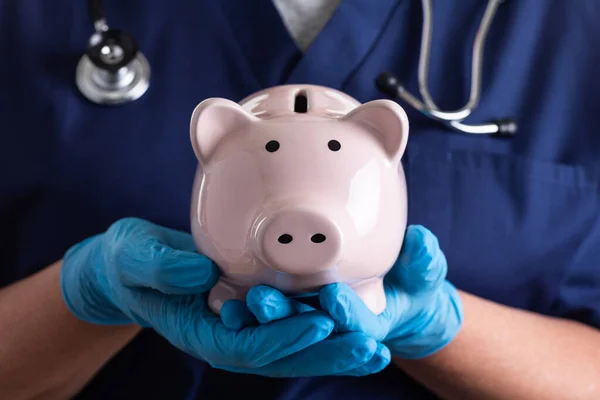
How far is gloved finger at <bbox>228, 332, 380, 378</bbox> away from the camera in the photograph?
0.48 m

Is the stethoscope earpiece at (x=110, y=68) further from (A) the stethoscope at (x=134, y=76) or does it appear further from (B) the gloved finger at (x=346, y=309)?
(B) the gloved finger at (x=346, y=309)

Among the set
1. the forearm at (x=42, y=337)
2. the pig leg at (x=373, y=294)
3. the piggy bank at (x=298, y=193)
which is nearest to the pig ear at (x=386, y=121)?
the piggy bank at (x=298, y=193)

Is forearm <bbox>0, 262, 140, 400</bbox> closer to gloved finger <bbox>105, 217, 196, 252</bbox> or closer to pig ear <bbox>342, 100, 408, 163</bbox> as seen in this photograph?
gloved finger <bbox>105, 217, 196, 252</bbox>

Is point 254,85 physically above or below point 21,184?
above

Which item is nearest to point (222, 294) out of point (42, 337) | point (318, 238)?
point (318, 238)

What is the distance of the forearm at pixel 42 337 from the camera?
2.18ft

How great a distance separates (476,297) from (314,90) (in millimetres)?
325

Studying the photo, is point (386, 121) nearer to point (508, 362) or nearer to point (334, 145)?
point (334, 145)

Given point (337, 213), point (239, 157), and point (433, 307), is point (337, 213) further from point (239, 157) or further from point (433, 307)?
point (433, 307)

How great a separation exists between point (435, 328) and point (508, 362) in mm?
128

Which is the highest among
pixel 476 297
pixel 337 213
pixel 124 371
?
pixel 337 213

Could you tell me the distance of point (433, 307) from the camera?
1.94 feet

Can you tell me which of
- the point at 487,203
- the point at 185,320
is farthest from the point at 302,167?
the point at 487,203

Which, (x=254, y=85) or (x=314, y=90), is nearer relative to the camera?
(x=314, y=90)
